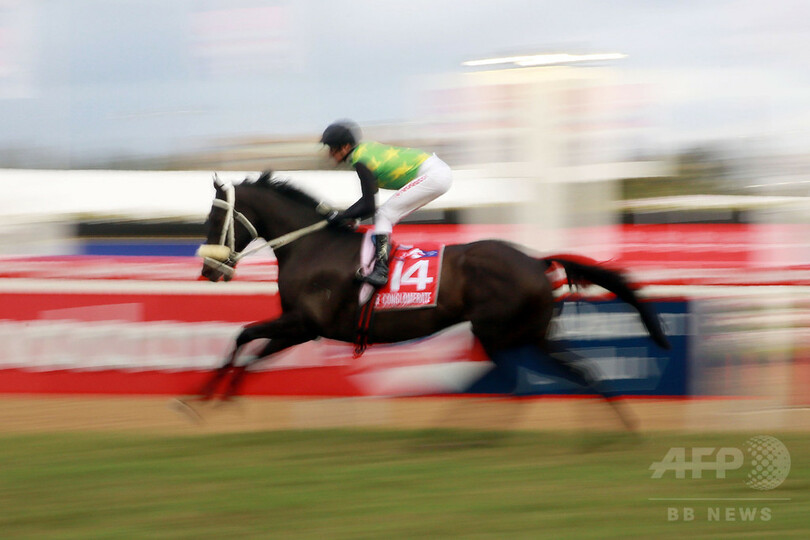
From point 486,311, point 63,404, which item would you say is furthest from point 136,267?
point 486,311

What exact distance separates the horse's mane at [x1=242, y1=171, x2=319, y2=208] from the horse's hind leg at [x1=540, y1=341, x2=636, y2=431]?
1.85m

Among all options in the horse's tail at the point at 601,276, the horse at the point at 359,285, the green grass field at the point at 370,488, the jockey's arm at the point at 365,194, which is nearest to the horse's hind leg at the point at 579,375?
the horse at the point at 359,285

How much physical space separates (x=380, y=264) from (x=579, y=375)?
141 centimetres

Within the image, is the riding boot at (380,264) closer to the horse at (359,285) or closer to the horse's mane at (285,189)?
the horse at (359,285)

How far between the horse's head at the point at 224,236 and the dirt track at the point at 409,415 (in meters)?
0.97

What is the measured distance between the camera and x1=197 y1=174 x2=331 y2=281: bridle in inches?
253

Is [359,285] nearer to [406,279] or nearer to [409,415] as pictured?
[406,279]

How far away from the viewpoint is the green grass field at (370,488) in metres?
4.20

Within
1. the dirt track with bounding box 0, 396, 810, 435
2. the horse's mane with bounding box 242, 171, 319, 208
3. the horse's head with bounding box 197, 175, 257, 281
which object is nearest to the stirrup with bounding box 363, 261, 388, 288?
the horse's mane with bounding box 242, 171, 319, 208

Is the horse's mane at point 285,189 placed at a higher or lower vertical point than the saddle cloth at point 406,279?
higher

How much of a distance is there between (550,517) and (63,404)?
480 centimetres

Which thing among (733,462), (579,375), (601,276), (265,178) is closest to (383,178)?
(265,178)

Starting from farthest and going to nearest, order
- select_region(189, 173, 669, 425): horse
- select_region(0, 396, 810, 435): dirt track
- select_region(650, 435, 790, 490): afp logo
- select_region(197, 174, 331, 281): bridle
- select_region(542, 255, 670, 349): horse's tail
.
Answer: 1. select_region(0, 396, 810, 435): dirt track
2. select_region(197, 174, 331, 281): bridle
3. select_region(542, 255, 670, 349): horse's tail
4. select_region(189, 173, 669, 425): horse
5. select_region(650, 435, 790, 490): afp logo

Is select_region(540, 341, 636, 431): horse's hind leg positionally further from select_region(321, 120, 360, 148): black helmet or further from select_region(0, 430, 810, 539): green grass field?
select_region(321, 120, 360, 148): black helmet
